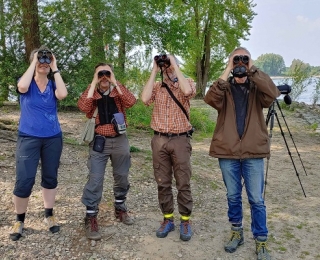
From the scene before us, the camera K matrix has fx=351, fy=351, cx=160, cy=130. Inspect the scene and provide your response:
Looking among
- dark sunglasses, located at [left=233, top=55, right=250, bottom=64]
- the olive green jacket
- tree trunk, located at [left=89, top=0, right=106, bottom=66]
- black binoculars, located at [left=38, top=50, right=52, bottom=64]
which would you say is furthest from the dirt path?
tree trunk, located at [left=89, top=0, right=106, bottom=66]

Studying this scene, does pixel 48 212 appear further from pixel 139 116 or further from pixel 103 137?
pixel 139 116

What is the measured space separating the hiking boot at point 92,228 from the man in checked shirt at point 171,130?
0.65 metres

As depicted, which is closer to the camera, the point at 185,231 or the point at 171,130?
the point at 171,130

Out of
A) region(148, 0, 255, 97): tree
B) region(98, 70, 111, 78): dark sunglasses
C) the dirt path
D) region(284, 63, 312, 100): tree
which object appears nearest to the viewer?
the dirt path

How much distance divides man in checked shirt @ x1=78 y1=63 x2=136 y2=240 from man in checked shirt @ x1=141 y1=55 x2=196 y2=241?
0.31m

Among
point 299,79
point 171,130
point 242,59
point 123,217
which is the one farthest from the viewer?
point 299,79

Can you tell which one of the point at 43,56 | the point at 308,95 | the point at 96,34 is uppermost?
the point at 96,34

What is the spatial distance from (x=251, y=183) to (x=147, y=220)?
1.37m

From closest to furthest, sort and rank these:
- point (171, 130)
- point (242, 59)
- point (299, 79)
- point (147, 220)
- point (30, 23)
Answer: point (242, 59), point (171, 130), point (147, 220), point (30, 23), point (299, 79)

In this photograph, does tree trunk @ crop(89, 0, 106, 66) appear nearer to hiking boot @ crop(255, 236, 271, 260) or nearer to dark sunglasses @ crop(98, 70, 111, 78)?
dark sunglasses @ crop(98, 70, 111, 78)

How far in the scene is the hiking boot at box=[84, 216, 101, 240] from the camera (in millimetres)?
3389

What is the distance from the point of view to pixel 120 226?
3723 mm

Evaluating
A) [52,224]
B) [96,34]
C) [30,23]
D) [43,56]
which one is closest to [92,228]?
[52,224]

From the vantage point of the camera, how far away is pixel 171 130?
336 centimetres
